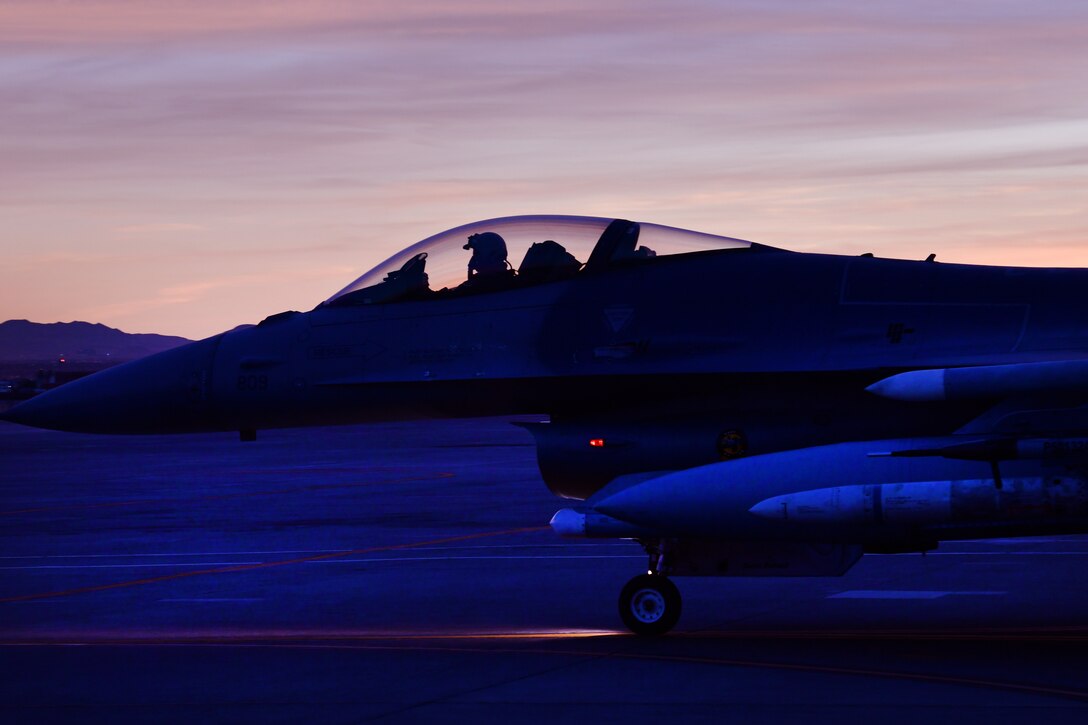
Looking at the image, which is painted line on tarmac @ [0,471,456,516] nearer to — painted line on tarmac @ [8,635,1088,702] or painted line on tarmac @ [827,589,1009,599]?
painted line on tarmac @ [8,635,1088,702]

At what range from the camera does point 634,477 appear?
1312 centimetres

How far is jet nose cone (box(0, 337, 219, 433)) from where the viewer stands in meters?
14.2

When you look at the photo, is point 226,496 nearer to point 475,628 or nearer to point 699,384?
point 475,628

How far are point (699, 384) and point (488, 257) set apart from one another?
6.79 ft

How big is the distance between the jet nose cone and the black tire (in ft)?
12.9

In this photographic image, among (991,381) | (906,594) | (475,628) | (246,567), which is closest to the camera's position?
(991,381)

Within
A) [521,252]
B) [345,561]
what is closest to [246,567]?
[345,561]

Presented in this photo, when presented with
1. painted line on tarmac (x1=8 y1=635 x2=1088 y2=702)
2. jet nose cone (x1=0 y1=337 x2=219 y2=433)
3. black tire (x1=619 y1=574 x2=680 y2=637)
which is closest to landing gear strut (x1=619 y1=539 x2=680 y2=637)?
black tire (x1=619 y1=574 x2=680 y2=637)

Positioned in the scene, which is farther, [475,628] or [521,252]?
[521,252]

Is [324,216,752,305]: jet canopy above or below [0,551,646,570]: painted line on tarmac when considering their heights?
above

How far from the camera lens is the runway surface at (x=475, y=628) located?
10.1 metres

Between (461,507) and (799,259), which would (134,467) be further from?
(799,259)

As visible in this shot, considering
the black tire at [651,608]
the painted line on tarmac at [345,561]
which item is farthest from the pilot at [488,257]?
the painted line on tarmac at [345,561]

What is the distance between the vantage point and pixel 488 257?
1380 centimetres
